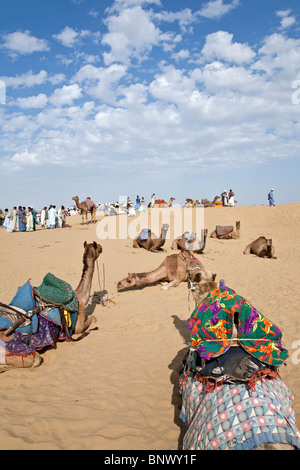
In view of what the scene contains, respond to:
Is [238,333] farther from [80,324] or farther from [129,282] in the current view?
[129,282]

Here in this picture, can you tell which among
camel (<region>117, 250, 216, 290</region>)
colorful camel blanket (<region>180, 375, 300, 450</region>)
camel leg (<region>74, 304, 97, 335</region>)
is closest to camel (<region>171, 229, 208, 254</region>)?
camel (<region>117, 250, 216, 290</region>)

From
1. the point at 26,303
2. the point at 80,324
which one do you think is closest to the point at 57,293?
the point at 26,303

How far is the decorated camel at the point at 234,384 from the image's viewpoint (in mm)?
2311

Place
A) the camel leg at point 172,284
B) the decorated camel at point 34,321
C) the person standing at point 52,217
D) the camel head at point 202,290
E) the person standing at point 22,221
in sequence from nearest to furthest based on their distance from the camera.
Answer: the decorated camel at point 34,321, the camel head at point 202,290, the camel leg at point 172,284, the person standing at point 22,221, the person standing at point 52,217

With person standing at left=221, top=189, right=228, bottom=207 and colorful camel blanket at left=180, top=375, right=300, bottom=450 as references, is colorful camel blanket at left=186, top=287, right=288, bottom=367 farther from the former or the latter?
person standing at left=221, top=189, right=228, bottom=207

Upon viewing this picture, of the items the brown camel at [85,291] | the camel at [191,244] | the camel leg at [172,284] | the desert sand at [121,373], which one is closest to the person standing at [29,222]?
the desert sand at [121,373]

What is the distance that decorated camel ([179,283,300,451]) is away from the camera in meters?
2.31

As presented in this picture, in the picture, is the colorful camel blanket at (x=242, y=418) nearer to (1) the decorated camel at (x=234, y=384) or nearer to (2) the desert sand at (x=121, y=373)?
(1) the decorated camel at (x=234, y=384)

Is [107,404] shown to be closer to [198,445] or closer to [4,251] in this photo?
[198,445]

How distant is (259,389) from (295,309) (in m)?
5.22

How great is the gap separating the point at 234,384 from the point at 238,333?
1.72 ft

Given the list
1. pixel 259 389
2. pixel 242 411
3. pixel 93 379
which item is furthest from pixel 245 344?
pixel 93 379

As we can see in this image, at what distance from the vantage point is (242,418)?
2.39 meters

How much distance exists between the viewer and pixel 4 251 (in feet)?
52.5
